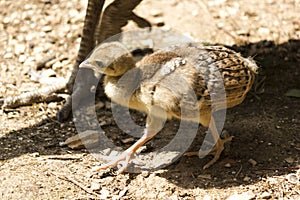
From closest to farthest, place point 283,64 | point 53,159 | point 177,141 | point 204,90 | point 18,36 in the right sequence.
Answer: point 204,90, point 53,159, point 177,141, point 283,64, point 18,36

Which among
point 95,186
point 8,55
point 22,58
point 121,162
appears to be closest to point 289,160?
point 121,162

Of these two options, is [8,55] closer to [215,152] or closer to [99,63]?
[99,63]

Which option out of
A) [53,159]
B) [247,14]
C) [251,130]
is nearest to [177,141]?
[251,130]

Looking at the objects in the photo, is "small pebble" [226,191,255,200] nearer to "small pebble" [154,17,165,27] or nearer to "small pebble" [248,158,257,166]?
"small pebble" [248,158,257,166]

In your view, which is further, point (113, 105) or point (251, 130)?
point (113, 105)

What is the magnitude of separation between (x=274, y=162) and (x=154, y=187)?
2.82 ft

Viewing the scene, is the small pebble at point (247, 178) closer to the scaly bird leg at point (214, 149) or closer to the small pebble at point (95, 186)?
the scaly bird leg at point (214, 149)

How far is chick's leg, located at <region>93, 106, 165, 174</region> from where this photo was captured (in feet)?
12.2

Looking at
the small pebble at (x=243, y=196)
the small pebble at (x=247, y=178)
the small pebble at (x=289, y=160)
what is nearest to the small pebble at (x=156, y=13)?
the small pebble at (x=289, y=160)

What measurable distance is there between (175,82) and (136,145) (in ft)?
1.79

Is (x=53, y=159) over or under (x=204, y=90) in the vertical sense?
under

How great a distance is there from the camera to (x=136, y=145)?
3799mm

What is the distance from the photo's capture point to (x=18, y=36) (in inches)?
209

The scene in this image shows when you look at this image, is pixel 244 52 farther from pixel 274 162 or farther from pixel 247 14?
pixel 274 162
